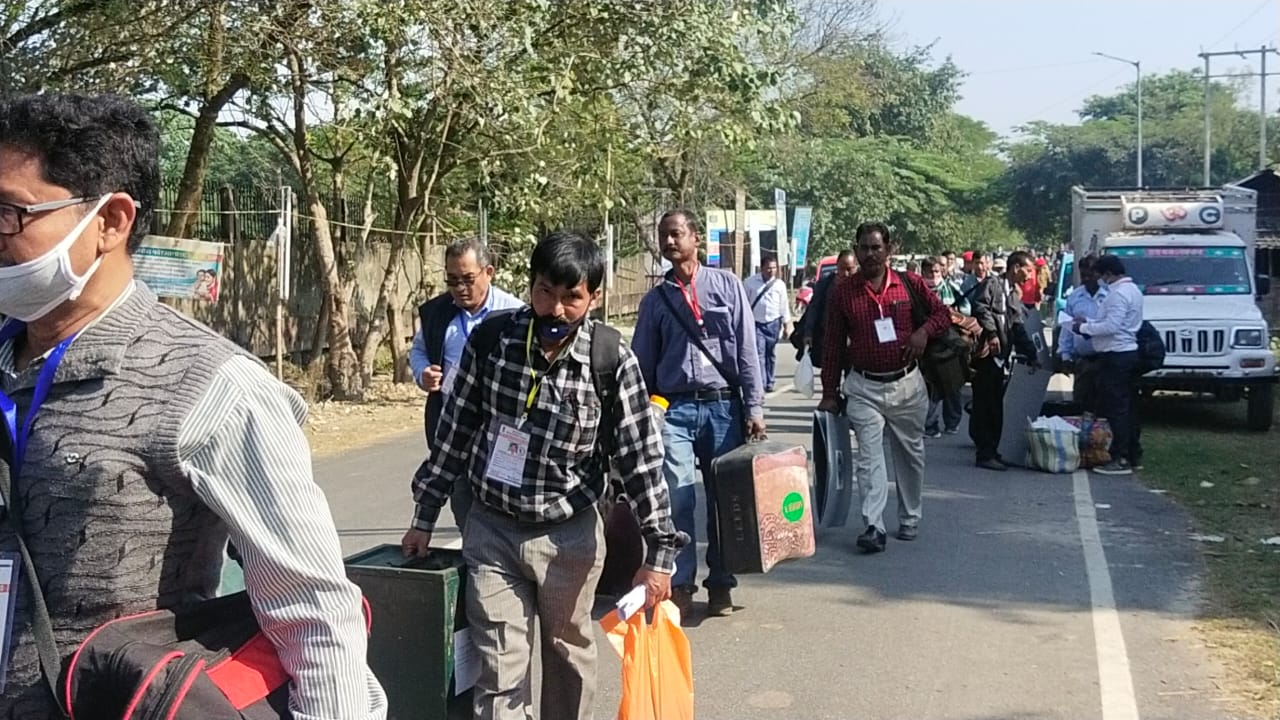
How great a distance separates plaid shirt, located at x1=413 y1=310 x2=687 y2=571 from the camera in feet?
13.5

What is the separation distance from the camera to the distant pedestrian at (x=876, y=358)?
25.9ft

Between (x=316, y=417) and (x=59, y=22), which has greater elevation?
(x=59, y=22)

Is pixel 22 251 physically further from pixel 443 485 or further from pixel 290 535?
pixel 443 485

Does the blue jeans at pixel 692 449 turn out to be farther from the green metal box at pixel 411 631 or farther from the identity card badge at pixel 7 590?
the identity card badge at pixel 7 590

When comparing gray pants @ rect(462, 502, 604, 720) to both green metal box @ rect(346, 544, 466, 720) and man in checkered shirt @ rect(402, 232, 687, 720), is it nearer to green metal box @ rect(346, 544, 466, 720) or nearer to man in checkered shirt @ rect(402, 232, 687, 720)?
man in checkered shirt @ rect(402, 232, 687, 720)

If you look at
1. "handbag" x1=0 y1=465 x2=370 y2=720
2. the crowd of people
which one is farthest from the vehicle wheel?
"handbag" x1=0 y1=465 x2=370 y2=720

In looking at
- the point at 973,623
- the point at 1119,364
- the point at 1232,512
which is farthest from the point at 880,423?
the point at 1119,364

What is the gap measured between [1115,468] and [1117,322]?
1238mm

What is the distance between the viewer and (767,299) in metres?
14.6

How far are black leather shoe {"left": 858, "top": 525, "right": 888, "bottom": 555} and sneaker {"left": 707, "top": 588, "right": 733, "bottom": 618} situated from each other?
151 centimetres

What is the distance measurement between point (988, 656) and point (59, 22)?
896cm

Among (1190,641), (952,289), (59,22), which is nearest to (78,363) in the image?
(1190,641)

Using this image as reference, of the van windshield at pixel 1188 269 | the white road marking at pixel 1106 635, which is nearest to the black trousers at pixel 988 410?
the white road marking at pixel 1106 635

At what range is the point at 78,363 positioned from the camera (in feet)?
6.48
